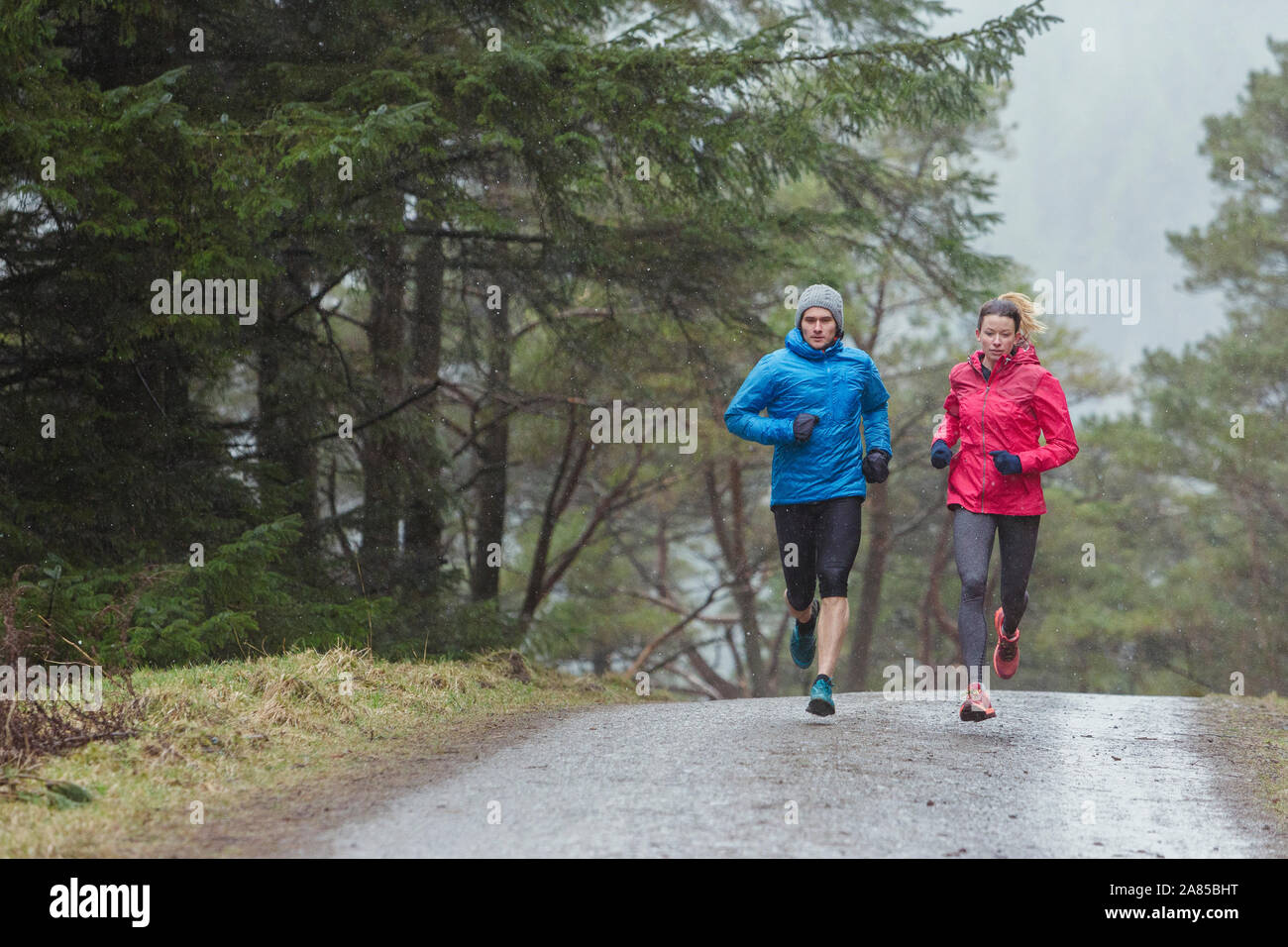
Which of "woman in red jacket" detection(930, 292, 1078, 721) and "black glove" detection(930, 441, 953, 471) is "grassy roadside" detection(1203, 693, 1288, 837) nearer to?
"woman in red jacket" detection(930, 292, 1078, 721)

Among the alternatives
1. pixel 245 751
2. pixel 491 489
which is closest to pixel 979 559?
pixel 245 751

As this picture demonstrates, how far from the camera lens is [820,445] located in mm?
6547

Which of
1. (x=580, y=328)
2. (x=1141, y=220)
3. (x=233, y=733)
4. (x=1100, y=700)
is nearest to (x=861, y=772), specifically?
(x=233, y=733)

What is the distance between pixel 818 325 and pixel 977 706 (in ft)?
7.23

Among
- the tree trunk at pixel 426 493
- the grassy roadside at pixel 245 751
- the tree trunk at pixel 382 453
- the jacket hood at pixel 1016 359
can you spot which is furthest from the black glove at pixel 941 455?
the tree trunk at pixel 426 493

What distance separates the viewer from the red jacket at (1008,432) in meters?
6.49

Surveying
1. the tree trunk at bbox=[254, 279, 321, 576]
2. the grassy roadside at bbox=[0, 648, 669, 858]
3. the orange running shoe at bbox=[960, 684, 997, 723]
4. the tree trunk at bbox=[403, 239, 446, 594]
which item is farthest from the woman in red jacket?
the tree trunk at bbox=[403, 239, 446, 594]

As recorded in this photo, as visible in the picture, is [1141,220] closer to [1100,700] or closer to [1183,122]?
Result: [1183,122]

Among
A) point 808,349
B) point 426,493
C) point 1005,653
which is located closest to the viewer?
point 808,349

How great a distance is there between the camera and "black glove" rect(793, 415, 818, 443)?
6.34 m

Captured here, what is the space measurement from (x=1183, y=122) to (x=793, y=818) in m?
154

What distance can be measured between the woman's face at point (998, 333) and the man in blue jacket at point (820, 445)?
2.02 ft

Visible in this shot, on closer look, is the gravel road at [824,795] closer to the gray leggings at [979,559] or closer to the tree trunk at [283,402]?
the gray leggings at [979,559]

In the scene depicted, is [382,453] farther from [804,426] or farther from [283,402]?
[804,426]
